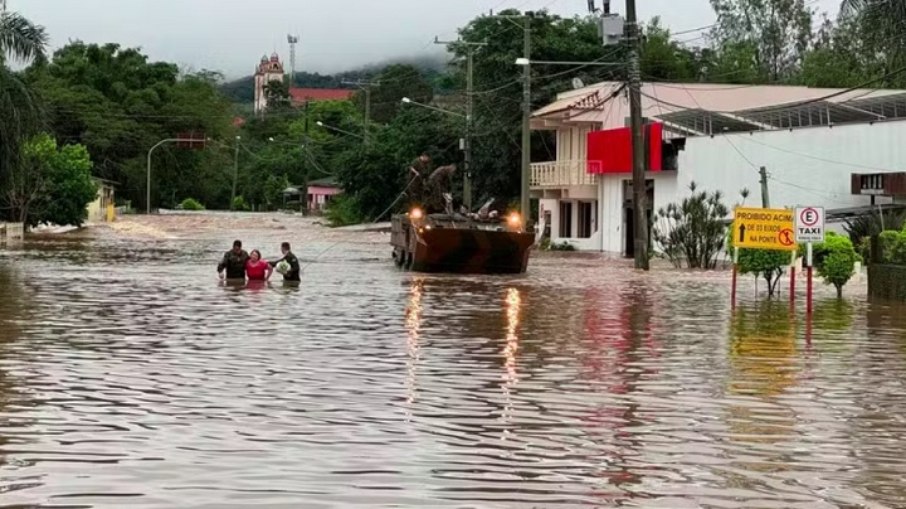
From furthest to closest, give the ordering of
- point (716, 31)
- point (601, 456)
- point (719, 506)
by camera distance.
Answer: point (716, 31)
point (601, 456)
point (719, 506)

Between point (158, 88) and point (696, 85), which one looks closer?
point (696, 85)

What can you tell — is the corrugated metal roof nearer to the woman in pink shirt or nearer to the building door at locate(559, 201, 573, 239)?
the building door at locate(559, 201, 573, 239)

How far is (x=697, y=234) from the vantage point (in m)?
44.6

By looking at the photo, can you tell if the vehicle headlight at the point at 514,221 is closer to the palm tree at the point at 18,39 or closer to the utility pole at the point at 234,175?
the palm tree at the point at 18,39

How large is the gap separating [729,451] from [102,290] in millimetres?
20802

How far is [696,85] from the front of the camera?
214 ft

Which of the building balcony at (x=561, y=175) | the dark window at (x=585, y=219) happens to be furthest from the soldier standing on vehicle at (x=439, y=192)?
the dark window at (x=585, y=219)

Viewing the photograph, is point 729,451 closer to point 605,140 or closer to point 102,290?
point 102,290

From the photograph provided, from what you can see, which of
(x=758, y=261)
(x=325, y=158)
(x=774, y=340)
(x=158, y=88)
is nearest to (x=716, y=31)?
(x=158, y=88)

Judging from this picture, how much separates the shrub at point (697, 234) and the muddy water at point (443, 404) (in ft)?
55.6

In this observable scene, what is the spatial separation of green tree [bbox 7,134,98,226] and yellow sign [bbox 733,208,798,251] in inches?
1940

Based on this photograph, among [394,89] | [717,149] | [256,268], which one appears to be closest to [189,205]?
[394,89]

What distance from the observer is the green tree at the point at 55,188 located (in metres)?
73.3

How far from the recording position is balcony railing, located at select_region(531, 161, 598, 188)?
64.2 meters
